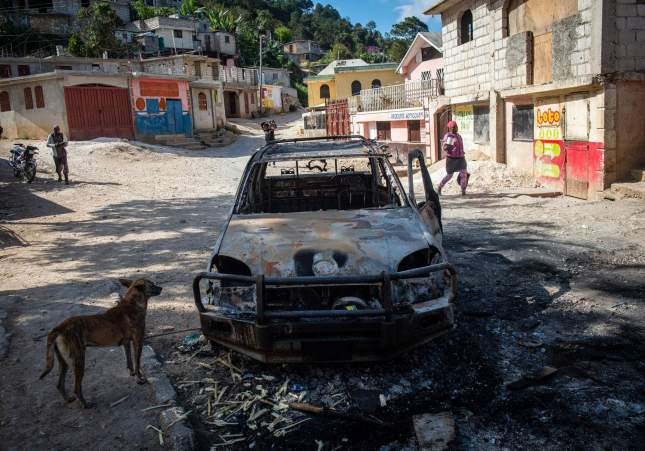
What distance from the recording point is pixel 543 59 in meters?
13.4

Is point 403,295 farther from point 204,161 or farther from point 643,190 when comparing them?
point 204,161

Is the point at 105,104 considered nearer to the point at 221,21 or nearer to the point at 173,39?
the point at 173,39

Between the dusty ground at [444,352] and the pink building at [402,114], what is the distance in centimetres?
A: 1174

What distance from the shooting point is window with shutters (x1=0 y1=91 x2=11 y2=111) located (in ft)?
87.3

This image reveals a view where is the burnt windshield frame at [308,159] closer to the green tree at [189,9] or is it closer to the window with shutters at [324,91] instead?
the window with shutters at [324,91]

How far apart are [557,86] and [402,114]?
11838mm

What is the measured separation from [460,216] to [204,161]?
638 inches

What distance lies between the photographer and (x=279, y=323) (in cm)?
364

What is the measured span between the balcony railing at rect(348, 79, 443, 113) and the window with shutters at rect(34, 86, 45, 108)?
50.9ft

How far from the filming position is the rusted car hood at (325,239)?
3.92m

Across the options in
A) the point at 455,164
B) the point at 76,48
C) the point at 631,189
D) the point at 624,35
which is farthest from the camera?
the point at 76,48

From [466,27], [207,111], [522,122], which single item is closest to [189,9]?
[207,111]

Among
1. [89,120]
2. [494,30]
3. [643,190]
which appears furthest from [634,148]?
[89,120]

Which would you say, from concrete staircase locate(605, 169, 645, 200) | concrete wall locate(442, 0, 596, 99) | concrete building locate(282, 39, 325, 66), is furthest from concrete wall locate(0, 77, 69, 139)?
concrete building locate(282, 39, 325, 66)
